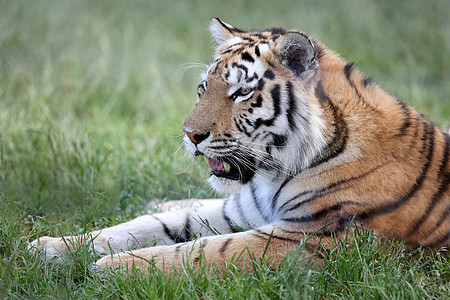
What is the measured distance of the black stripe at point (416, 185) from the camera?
2635 millimetres

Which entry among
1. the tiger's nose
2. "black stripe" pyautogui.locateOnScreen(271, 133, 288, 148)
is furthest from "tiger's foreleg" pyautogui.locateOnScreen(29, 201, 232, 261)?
"black stripe" pyautogui.locateOnScreen(271, 133, 288, 148)

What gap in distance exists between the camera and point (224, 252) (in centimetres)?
258

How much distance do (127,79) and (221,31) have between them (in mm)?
3065

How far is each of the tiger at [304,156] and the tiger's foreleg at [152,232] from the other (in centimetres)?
1

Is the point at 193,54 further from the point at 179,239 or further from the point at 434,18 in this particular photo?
the point at 179,239

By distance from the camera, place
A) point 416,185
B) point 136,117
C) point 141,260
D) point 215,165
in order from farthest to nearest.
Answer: point 136,117 < point 215,165 < point 416,185 < point 141,260

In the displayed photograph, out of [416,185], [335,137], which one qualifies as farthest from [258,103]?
[416,185]

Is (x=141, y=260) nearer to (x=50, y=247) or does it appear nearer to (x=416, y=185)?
(x=50, y=247)

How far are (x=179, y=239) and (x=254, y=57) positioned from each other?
3.54ft

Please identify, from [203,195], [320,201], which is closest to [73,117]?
[203,195]

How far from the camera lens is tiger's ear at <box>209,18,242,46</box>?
10.5 feet

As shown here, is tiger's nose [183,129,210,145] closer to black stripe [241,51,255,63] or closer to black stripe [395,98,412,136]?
black stripe [241,51,255,63]

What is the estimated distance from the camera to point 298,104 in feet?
9.00

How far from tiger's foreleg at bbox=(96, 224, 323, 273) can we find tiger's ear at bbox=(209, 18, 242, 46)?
114 centimetres
